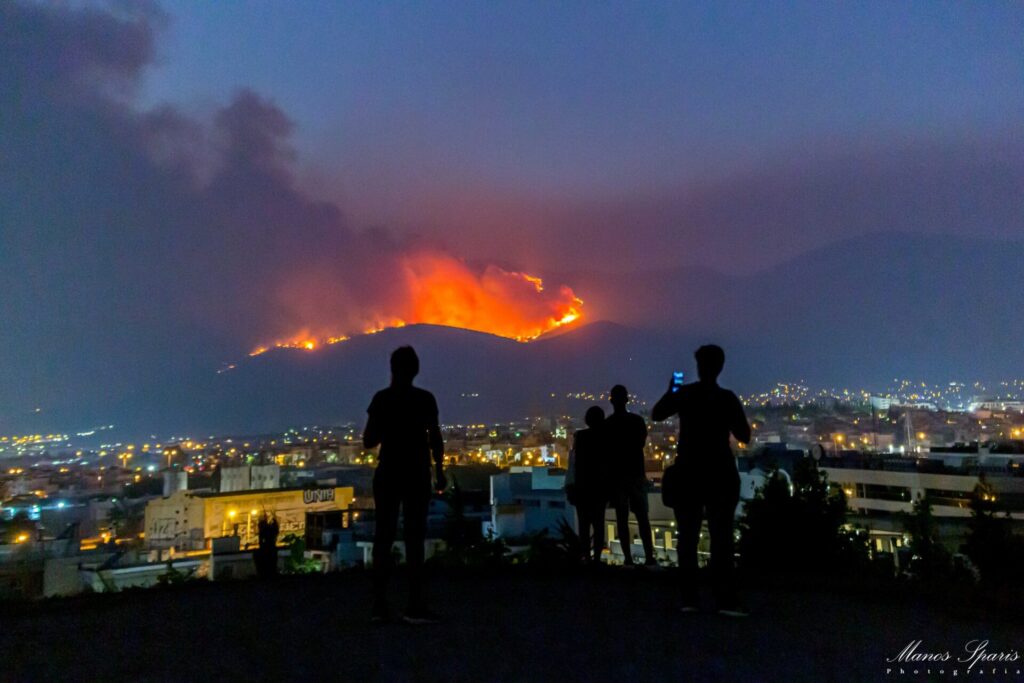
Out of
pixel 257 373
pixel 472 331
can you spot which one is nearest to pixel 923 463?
pixel 472 331

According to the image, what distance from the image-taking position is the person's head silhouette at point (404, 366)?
525 centimetres

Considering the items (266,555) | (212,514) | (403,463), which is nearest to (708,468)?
(403,463)

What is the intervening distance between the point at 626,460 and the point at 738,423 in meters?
2.61

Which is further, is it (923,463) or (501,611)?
(923,463)

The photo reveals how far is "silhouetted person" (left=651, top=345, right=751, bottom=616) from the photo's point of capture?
5.04 metres

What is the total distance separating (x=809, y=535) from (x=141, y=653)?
698 cm

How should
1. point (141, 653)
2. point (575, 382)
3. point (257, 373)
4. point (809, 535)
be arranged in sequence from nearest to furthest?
point (141, 653) → point (809, 535) → point (575, 382) → point (257, 373)

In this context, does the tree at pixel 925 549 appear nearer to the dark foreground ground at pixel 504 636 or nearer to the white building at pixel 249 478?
the dark foreground ground at pixel 504 636

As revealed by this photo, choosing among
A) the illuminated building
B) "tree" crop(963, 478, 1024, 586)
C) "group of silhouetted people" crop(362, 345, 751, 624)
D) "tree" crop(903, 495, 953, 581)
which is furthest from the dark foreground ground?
the illuminated building

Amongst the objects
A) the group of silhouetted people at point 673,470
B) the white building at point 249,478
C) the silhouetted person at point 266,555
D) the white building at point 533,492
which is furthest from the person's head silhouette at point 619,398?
the white building at point 249,478

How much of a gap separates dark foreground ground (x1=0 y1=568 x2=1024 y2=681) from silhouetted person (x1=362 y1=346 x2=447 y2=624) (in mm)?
451

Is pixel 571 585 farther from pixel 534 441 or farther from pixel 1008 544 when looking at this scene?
pixel 534 441

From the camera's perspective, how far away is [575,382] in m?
181

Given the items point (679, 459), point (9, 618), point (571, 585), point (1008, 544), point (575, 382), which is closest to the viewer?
point (679, 459)
